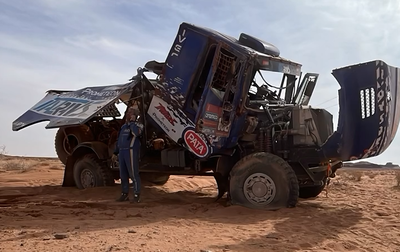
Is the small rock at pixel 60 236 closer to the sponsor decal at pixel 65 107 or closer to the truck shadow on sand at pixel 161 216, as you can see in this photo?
the truck shadow on sand at pixel 161 216

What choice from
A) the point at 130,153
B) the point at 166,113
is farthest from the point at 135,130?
the point at 166,113

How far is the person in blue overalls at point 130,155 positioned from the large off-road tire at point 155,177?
2258 millimetres

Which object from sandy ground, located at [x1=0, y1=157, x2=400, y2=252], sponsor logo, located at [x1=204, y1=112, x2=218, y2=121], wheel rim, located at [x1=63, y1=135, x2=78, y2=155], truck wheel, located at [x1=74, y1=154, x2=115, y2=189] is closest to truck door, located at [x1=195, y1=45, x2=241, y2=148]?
sponsor logo, located at [x1=204, y1=112, x2=218, y2=121]

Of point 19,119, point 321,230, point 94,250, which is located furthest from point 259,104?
point 19,119

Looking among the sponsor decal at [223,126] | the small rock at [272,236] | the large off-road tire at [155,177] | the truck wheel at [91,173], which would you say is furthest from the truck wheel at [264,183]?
the large off-road tire at [155,177]

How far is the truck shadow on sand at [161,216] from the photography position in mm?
5590

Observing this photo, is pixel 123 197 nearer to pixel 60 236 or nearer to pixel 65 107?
pixel 65 107

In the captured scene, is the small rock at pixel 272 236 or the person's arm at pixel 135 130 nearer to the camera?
the small rock at pixel 272 236

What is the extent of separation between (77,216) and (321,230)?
326 cm

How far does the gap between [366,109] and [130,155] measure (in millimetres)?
4005

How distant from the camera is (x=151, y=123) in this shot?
9.39 metres

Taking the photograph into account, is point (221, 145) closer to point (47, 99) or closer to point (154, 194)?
point (154, 194)

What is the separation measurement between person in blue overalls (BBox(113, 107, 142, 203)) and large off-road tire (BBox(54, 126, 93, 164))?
2.55 meters

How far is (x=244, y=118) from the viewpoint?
8242 mm
